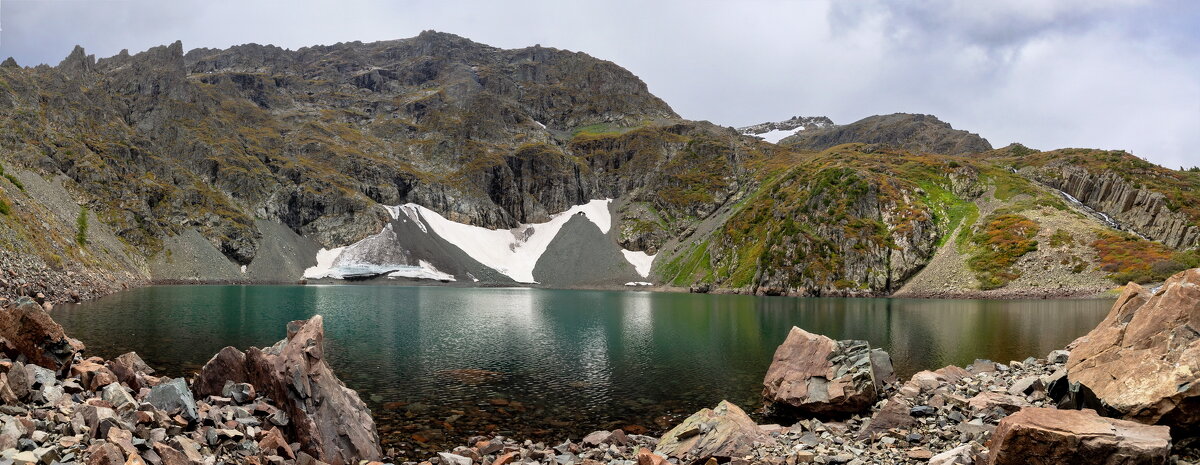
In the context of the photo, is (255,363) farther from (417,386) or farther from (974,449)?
(974,449)

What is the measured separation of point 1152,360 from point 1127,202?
6965 inches

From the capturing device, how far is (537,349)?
4600 centimetres

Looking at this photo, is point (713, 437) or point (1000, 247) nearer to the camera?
point (713, 437)

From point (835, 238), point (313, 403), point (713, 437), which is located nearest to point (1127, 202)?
point (835, 238)

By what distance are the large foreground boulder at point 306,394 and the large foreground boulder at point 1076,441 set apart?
65.3 feet

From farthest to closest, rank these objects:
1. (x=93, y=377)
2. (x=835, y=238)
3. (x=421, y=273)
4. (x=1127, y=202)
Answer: (x=421, y=273), (x=835, y=238), (x=1127, y=202), (x=93, y=377)

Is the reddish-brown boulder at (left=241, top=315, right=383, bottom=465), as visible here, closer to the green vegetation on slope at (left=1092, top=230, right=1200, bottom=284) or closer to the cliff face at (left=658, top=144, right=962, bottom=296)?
the green vegetation on slope at (left=1092, top=230, right=1200, bottom=284)

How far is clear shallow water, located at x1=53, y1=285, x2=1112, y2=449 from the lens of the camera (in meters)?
27.3

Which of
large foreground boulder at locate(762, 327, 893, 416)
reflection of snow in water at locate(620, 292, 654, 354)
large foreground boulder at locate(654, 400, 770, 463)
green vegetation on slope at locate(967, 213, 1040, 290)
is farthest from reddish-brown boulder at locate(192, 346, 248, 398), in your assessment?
green vegetation on slope at locate(967, 213, 1040, 290)

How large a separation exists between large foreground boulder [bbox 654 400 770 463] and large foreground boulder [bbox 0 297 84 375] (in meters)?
20.8

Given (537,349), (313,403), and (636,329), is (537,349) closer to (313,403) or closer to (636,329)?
(636,329)

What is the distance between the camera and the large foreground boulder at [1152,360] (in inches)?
515

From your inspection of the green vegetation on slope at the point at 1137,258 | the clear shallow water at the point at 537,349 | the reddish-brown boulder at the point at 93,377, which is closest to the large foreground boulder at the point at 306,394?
the clear shallow water at the point at 537,349

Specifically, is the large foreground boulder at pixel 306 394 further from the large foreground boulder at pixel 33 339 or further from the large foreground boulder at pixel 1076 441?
the large foreground boulder at pixel 1076 441
